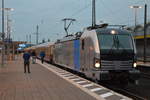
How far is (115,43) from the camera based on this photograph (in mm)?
15289

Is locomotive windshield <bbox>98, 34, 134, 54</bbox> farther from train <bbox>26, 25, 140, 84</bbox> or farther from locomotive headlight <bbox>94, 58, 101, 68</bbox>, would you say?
locomotive headlight <bbox>94, 58, 101, 68</bbox>

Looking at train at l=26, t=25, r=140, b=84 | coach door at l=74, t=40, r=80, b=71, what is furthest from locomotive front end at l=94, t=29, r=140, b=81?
coach door at l=74, t=40, r=80, b=71

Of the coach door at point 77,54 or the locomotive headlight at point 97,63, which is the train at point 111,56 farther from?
the coach door at point 77,54

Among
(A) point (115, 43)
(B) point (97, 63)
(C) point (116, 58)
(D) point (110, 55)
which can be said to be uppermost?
(A) point (115, 43)

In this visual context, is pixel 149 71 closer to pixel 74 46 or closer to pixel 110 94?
pixel 74 46

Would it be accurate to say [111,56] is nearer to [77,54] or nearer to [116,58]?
[116,58]

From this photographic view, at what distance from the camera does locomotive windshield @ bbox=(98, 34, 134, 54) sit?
49.1ft

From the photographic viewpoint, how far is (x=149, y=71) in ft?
87.9

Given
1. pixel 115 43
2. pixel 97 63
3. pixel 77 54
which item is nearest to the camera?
pixel 97 63

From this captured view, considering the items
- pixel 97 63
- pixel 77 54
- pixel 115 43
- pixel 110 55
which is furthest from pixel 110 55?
pixel 77 54

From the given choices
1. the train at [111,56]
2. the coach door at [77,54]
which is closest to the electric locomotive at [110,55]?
the train at [111,56]

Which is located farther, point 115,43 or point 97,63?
point 115,43

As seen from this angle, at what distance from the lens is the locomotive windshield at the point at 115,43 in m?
15.0

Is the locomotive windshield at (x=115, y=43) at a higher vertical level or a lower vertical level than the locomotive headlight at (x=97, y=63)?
higher
